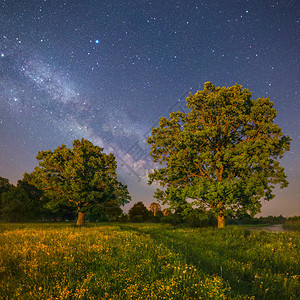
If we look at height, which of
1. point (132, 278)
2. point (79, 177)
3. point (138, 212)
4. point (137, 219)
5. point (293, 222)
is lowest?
point (137, 219)

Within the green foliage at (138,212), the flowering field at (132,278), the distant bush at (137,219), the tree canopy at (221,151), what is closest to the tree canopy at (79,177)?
the tree canopy at (221,151)

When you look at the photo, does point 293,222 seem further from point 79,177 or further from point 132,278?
point 79,177

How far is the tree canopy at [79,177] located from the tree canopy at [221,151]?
13.6m

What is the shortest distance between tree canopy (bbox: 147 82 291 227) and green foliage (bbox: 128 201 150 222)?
1674 inches

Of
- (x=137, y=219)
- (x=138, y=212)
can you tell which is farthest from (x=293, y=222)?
(x=138, y=212)

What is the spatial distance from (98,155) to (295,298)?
109 feet

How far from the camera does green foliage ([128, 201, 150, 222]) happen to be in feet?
196

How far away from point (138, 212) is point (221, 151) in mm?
50195

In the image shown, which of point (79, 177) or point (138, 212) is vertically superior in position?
point (79, 177)

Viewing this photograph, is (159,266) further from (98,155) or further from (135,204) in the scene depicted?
(135,204)

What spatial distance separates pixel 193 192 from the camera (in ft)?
56.1

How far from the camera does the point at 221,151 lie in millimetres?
18188

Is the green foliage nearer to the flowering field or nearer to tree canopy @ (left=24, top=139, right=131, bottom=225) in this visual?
tree canopy @ (left=24, top=139, right=131, bottom=225)

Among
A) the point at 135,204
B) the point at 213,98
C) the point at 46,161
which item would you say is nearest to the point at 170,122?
the point at 213,98
